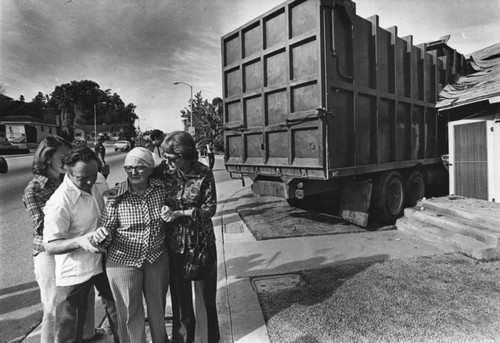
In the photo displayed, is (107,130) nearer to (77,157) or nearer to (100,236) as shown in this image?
(77,157)

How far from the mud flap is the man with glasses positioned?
4.54m

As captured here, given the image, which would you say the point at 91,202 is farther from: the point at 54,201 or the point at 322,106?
the point at 322,106

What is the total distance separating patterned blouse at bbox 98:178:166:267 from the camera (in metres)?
2.17

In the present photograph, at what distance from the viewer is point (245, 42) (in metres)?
5.85

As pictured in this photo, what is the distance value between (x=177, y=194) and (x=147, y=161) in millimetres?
327

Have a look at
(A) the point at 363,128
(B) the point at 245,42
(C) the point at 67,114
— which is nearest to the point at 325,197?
(A) the point at 363,128

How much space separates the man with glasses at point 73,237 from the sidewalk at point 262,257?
31.0 inches

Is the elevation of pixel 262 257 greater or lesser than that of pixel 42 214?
lesser

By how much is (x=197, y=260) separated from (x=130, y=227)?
1.74 ft

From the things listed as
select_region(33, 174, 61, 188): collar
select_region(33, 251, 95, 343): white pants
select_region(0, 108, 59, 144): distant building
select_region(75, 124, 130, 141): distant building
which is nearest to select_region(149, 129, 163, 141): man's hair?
select_region(33, 174, 61, 188): collar

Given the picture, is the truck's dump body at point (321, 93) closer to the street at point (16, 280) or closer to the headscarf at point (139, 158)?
the headscarf at point (139, 158)

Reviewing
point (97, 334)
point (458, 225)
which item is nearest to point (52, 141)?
A: point (97, 334)

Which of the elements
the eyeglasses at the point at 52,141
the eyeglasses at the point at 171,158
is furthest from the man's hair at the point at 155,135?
the eyeglasses at the point at 171,158

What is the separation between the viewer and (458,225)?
5172 mm
